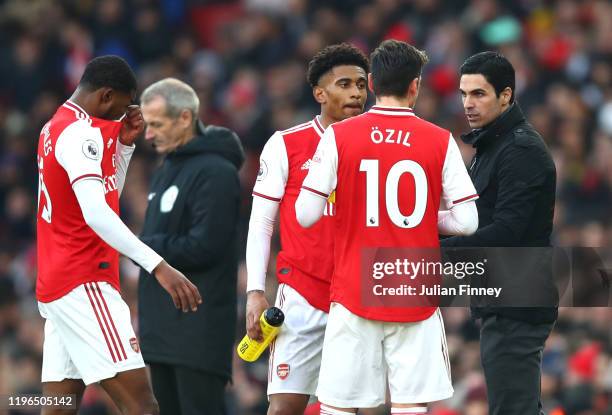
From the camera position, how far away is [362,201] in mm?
6070

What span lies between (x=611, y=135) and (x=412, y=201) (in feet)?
22.2

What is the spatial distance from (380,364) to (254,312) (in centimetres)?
80

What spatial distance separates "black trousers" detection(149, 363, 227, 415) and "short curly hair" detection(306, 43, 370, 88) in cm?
185

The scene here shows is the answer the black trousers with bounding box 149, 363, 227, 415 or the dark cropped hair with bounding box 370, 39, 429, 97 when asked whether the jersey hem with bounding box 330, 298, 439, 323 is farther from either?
the black trousers with bounding box 149, 363, 227, 415

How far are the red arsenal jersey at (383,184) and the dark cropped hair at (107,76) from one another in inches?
45.4

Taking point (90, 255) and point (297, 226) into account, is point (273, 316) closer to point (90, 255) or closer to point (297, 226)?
point (297, 226)

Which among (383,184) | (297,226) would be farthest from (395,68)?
(297,226)

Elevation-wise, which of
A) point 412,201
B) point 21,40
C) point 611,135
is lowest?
point 412,201

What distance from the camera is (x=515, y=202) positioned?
6.58m

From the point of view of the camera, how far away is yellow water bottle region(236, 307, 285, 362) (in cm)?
661

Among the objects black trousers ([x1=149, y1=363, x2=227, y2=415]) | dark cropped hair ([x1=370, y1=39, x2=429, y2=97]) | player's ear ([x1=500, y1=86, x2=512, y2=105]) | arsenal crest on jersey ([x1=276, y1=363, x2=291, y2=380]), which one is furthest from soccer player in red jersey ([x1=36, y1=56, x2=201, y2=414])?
player's ear ([x1=500, y1=86, x2=512, y2=105])

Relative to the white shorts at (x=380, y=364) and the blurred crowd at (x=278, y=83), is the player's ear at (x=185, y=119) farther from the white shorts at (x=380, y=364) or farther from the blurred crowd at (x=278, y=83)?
the blurred crowd at (x=278, y=83)

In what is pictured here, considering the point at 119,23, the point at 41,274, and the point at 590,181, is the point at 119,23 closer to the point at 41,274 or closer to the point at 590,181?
the point at 590,181

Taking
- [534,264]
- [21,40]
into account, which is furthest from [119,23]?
[534,264]
